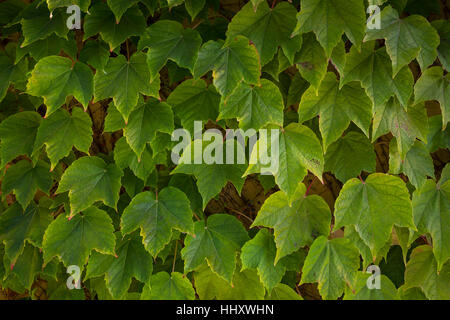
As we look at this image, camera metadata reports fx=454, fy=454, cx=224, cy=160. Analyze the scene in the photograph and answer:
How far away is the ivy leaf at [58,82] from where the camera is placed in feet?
4.01

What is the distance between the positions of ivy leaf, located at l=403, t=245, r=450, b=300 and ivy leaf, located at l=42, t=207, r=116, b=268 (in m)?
0.88

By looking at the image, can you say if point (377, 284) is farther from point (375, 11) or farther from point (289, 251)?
point (375, 11)

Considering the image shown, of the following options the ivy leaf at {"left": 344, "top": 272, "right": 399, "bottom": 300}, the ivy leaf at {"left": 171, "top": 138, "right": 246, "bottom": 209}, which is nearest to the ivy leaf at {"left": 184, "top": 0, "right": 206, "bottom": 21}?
the ivy leaf at {"left": 171, "top": 138, "right": 246, "bottom": 209}

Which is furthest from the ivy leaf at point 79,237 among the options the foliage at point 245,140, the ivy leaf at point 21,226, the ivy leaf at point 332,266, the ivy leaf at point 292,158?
the ivy leaf at point 332,266

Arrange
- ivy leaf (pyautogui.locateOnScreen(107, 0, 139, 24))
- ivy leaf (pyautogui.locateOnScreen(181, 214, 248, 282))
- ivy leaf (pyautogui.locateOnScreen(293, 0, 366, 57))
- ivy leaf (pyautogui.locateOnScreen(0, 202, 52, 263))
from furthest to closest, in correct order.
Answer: ivy leaf (pyautogui.locateOnScreen(0, 202, 52, 263)) → ivy leaf (pyautogui.locateOnScreen(181, 214, 248, 282)) → ivy leaf (pyautogui.locateOnScreen(107, 0, 139, 24)) → ivy leaf (pyautogui.locateOnScreen(293, 0, 366, 57))

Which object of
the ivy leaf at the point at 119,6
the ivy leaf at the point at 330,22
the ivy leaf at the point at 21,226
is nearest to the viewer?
the ivy leaf at the point at 330,22

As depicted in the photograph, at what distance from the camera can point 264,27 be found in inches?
45.3

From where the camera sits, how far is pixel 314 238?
126 centimetres

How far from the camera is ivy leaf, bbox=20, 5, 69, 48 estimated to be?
4.07ft

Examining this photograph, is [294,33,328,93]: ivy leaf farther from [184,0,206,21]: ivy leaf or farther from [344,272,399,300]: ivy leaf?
[344,272,399,300]: ivy leaf

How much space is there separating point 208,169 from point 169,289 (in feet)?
1.25

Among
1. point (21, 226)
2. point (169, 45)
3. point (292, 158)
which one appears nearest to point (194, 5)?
point (169, 45)

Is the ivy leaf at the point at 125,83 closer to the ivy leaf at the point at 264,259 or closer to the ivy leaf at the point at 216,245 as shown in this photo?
the ivy leaf at the point at 216,245

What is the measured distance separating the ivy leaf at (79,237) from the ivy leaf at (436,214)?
2.81 feet
